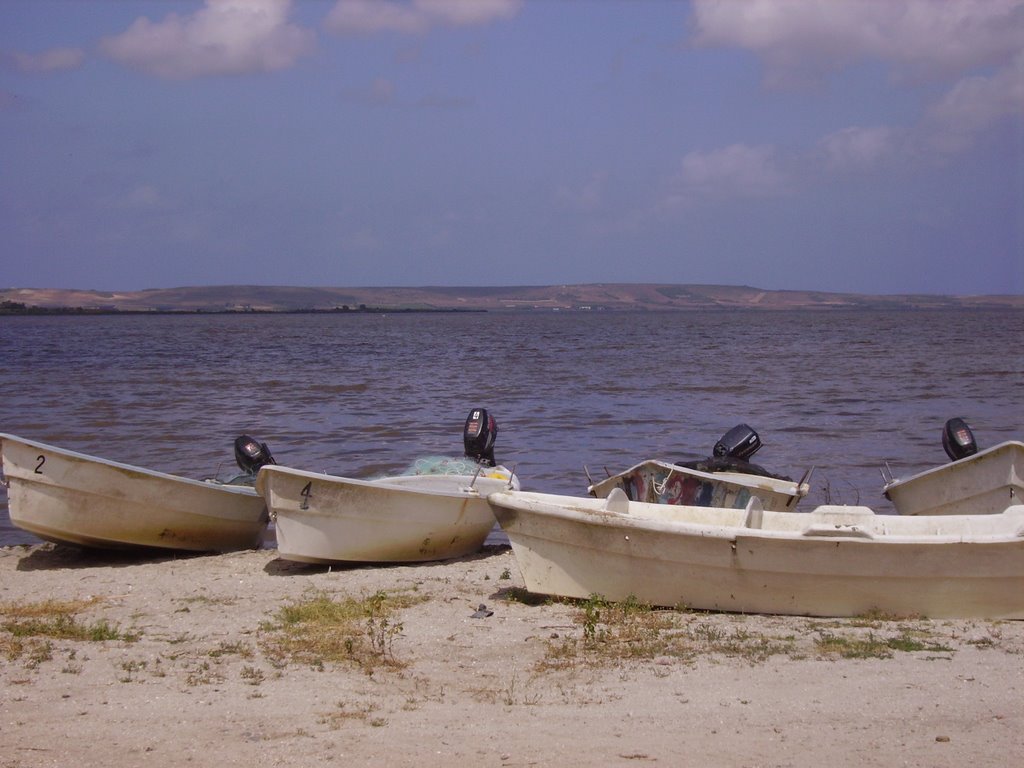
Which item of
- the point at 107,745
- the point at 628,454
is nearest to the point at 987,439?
the point at 628,454

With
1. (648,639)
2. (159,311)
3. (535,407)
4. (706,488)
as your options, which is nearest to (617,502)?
(648,639)

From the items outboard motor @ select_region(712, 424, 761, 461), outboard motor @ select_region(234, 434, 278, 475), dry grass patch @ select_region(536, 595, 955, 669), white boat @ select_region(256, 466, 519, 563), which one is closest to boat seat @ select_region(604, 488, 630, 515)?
dry grass patch @ select_region(536, 595, 955, 669)

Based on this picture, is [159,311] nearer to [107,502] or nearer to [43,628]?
[107,502]

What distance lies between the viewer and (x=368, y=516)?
10.7m

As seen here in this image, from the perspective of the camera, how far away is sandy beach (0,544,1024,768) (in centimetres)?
555

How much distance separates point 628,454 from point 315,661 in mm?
12007

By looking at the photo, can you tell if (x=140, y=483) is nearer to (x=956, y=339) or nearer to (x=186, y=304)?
(x=956, y=339)

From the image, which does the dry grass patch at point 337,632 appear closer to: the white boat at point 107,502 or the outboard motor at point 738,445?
the white boat at point 107,502

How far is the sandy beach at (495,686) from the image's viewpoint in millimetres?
5547

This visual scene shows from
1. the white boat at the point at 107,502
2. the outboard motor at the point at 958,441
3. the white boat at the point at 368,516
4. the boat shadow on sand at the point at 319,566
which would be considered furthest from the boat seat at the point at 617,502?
the outboard motor at the point at 958,441

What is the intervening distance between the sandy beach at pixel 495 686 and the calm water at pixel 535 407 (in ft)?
21.0

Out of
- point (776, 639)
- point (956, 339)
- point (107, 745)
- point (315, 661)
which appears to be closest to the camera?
point (107, 745)

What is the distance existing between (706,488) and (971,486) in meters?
2.40

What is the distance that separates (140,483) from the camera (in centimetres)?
1113
